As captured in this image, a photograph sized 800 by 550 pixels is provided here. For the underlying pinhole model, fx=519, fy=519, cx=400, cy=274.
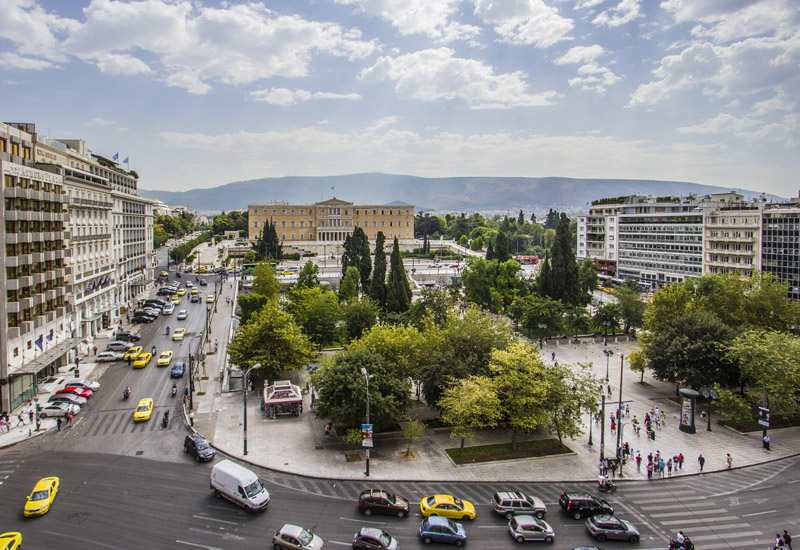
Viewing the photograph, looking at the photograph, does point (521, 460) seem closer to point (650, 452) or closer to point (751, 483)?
point (650, 452)

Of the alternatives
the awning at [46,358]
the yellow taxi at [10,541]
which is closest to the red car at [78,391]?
the awning at [46,358]

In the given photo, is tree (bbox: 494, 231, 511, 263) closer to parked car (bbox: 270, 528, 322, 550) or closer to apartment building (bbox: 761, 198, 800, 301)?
apartment building (bbox: 761, 198, 800, 301)

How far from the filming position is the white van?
2406cm

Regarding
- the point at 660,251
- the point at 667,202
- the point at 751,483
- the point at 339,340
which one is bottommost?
the point at 751,483

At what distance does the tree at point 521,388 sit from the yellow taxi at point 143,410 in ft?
77.8

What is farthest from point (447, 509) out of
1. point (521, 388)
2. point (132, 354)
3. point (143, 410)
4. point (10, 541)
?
point (132, 354)

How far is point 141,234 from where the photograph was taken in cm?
8488

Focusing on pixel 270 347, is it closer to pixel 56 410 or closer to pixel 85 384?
pixel 85 384

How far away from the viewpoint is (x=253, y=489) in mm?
24469

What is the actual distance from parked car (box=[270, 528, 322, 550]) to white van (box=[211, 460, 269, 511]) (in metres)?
3.07

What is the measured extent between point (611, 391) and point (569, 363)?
822 cm

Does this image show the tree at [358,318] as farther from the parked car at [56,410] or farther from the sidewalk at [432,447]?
the parked car at [56,410]

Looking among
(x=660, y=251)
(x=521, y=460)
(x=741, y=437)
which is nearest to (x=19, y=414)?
(x=521, y=460)

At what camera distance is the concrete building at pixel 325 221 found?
14588 centimetres
